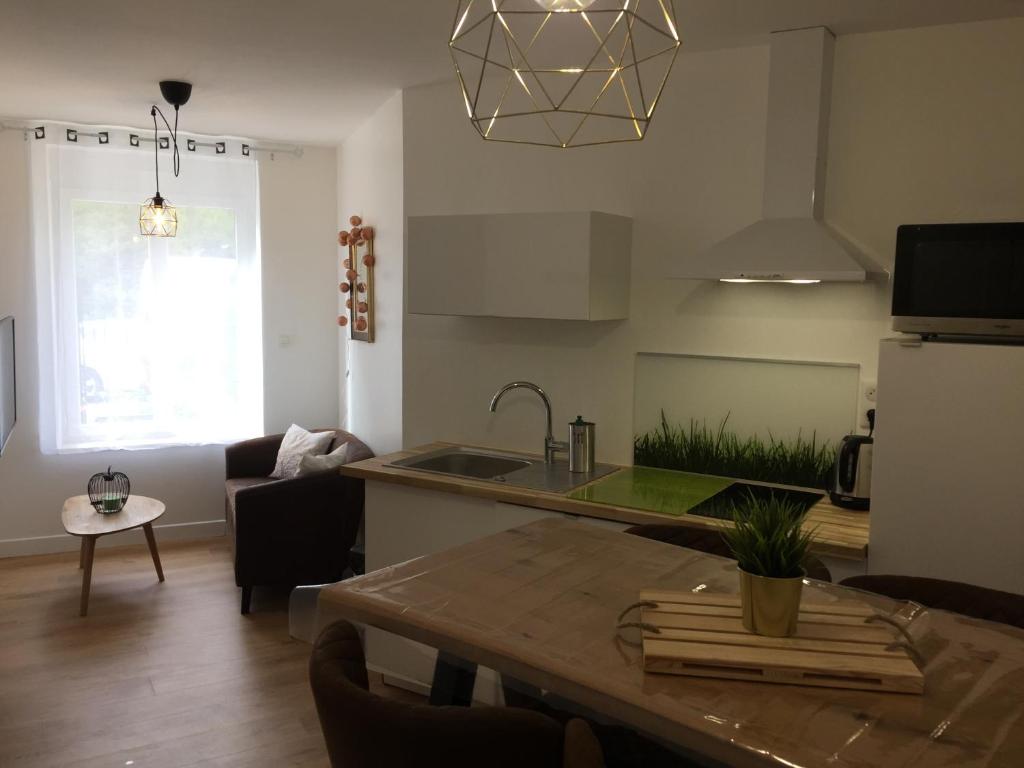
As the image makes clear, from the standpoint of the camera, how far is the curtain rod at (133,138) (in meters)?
4.96

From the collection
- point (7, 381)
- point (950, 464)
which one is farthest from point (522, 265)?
point (7, 381)

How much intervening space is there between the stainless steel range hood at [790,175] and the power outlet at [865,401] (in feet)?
1.37

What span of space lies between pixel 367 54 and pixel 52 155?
8.80 feet

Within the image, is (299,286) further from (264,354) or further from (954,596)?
(954,596)

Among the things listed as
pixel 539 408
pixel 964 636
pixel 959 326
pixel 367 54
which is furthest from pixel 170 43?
pixel 964 636

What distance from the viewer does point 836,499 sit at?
2.94 metres

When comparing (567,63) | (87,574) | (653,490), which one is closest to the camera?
(653,490)

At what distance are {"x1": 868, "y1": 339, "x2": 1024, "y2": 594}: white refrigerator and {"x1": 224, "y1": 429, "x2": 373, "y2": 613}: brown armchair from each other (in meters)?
2.73

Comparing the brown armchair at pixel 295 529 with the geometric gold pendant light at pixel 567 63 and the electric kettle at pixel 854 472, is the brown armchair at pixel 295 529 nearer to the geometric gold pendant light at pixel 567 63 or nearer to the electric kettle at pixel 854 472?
the geometric gold pendant light at pixel 567 63

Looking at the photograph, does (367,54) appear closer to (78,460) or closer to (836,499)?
(836,499)

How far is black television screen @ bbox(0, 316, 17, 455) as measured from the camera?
4160mm

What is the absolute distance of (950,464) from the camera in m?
2.31

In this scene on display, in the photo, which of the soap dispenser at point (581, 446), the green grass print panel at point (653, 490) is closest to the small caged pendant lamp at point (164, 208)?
the soap dispenser at point (581, 446)

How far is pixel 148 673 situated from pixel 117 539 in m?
2.08
